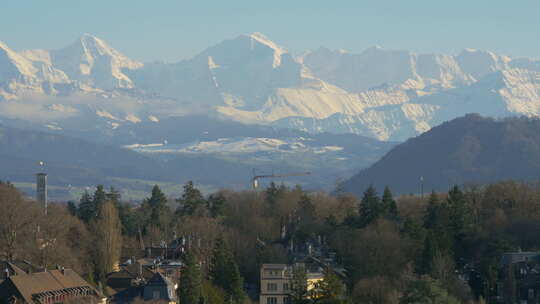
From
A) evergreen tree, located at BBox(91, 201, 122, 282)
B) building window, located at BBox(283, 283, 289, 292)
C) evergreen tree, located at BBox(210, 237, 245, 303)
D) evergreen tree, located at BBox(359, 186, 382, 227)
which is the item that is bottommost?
building window, located at BBox(283, 283, 289, 292)

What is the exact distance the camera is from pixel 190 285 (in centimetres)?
8350

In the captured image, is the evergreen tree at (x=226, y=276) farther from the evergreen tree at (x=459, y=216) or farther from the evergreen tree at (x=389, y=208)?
the evergreen tree at (x=389, y=208)

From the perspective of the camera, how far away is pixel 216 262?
9194cm

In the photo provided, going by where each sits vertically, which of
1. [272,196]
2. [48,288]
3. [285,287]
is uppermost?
[272,196]

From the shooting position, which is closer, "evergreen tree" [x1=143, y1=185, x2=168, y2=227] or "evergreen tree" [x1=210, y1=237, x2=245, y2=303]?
"evergreen tree" [x1=210, y1=237, x2=245, y2=303]

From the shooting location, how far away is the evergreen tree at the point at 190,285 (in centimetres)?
8269

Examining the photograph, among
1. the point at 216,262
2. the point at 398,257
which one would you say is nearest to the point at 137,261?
the point at 216,262

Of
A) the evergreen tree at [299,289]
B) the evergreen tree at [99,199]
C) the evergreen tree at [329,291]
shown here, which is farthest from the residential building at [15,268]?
the evergreen tree at [99,199]

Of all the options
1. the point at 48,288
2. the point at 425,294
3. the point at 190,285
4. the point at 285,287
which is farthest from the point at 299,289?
the point at 285,287

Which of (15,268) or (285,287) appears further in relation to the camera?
(285,287)

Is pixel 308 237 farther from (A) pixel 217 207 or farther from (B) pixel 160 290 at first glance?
(B) pixel 160 290

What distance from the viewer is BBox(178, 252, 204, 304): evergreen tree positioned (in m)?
82.7

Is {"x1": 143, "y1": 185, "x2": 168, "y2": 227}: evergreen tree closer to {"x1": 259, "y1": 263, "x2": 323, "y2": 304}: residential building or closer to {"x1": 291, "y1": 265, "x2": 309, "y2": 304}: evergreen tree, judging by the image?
{"x1": 259, "y1": 263, "x2": 323, "y2": 304}: residential building

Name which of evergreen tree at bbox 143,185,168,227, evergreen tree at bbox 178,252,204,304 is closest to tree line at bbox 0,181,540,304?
evergreen tree at bbox 178,252,204,304
